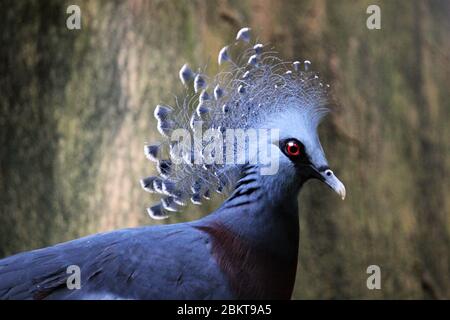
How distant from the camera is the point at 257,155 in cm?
204

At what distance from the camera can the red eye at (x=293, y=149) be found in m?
2.02

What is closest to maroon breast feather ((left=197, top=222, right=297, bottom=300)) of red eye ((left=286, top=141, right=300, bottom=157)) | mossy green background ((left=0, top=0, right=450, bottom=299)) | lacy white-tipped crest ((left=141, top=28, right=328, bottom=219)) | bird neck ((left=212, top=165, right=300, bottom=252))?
bird neck ((left=212, top=165, right=300, bottom=252))

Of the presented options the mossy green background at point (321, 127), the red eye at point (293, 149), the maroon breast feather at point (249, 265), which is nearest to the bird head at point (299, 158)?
the red eye at point (293, 149)

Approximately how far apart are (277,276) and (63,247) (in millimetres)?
656

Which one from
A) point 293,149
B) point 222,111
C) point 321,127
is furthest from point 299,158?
point 321,127

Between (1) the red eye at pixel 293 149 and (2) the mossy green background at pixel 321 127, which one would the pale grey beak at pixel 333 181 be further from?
(2) the mossy green background at pixel 321 127

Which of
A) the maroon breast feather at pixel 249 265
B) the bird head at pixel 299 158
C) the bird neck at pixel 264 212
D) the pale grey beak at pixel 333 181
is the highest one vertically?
the bird head at pixel 299 158

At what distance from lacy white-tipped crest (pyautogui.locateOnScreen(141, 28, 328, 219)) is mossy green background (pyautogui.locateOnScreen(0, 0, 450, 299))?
19.4 inches

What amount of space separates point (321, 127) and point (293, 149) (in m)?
0.81

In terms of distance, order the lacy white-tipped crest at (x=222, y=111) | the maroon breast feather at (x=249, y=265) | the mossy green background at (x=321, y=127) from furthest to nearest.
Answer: the mossy green background at (x=321, y=127)
the lacy white-tipped crest at (x=222, y=111)
the maroon breast feather at (x=249, y=265)

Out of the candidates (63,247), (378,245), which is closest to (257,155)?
(63,247)

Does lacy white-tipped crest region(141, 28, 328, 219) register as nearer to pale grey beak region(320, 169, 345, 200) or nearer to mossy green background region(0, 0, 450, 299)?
pale grey beak region(320, 169, 345, 200)

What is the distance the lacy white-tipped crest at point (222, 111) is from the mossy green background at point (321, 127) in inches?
19.4
